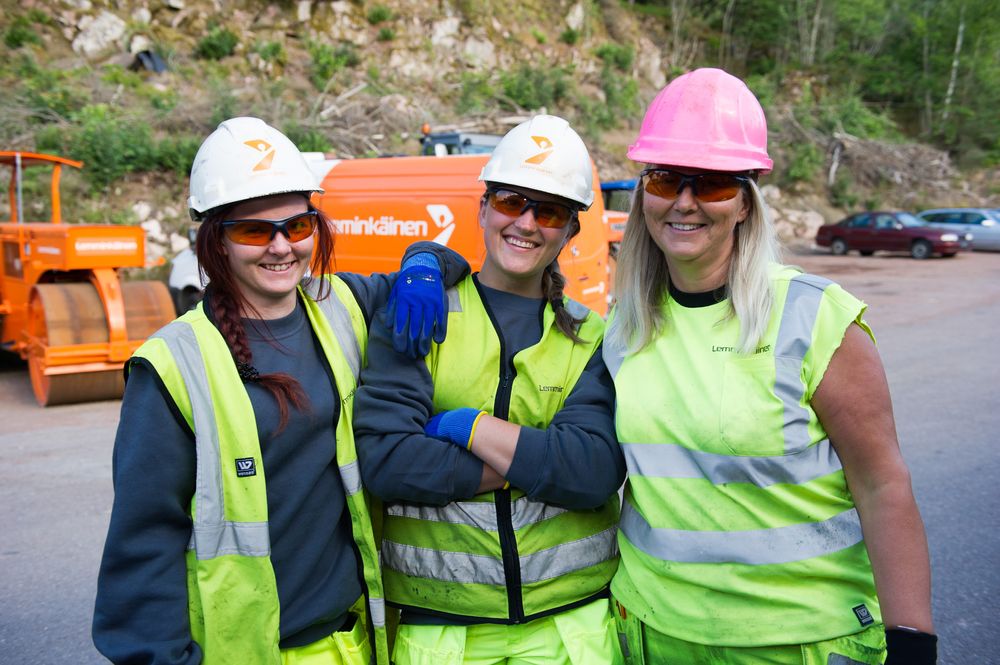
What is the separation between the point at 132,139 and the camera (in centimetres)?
1645

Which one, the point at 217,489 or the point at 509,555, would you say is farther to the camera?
the point at 509,555

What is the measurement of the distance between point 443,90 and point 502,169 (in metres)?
25.4

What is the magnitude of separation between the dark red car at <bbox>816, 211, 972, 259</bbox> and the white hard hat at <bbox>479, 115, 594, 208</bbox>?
24.8 m

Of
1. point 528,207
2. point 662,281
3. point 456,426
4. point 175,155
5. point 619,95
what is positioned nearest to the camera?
point 456,426

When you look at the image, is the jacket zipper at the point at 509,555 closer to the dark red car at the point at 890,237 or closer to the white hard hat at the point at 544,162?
the white hard hat at the point at 544,162

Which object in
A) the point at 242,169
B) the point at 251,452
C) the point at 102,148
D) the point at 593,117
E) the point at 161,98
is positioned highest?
the point at 593,117

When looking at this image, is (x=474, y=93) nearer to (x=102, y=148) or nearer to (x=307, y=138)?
(x=307, y=138)

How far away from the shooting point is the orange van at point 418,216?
7957 millimetres

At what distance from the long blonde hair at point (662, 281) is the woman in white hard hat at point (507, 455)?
0.58ft

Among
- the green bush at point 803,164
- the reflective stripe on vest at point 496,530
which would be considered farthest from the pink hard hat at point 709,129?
the green bush at point 803,164

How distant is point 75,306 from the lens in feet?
25.4

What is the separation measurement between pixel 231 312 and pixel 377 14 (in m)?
27.6

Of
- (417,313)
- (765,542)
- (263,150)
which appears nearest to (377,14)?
(263,150)

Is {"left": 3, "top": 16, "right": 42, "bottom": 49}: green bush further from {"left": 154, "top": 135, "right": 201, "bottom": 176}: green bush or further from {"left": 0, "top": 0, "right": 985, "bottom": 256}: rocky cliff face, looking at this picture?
{"left": 154, "top": 135, "right": 201, "bottom": 176}: green bush
